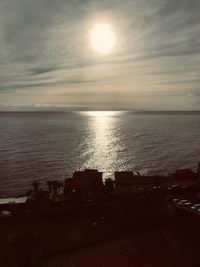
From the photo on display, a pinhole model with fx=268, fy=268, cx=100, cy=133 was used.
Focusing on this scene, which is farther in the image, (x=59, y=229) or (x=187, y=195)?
(x=187, y=195)

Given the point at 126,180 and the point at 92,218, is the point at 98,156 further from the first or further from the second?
the point at 92,218

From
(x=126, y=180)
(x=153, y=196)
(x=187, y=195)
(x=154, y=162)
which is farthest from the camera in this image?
(x=154, y=162)

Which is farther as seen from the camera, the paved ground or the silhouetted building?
the silhouetted building

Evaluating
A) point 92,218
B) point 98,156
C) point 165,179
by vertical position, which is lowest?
point 92,218

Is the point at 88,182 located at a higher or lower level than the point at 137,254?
higher

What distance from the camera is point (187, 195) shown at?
105 ft

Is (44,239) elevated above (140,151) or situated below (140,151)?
below

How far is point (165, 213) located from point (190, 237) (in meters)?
3.57

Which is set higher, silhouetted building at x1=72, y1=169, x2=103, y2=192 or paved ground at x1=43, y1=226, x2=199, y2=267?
silhouetted building at x1=72, y1=169, x2=103, y2=192

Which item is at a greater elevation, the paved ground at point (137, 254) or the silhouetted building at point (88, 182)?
the silhouetted building at point (88, 182)

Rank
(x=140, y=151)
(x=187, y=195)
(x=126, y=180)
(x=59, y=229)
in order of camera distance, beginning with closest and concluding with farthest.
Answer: (x=59, y=229)
(x=187, y=195)
(x=126, y=180)
(x=140, y=151)

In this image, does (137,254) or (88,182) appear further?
(88,182)

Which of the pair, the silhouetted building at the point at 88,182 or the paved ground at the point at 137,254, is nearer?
the paved ground at the point at 137,254

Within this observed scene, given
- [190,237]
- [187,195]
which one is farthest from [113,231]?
[187,195]
